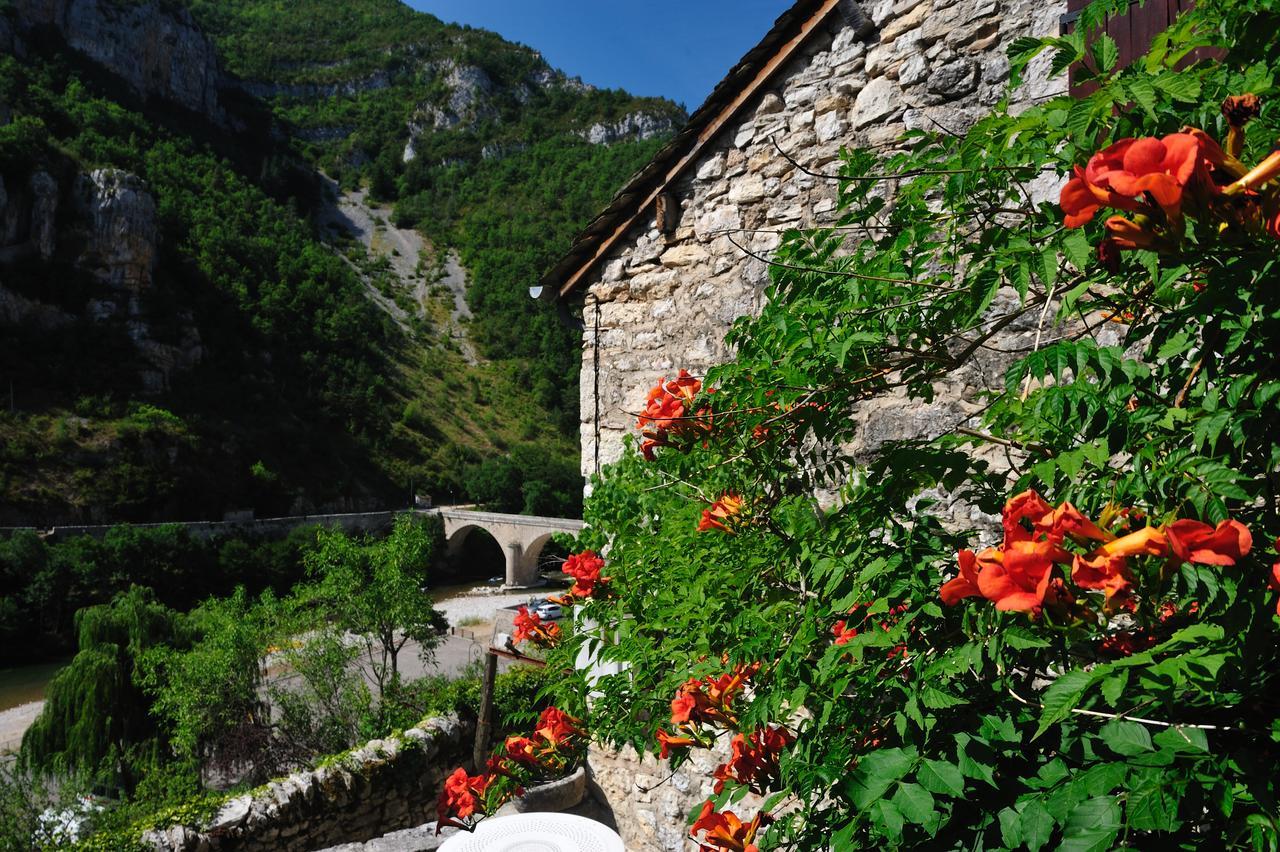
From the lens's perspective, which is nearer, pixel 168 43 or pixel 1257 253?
pixel 1257 253

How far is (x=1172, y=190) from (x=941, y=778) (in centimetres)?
86

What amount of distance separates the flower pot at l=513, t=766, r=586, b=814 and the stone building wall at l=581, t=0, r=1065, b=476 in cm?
301

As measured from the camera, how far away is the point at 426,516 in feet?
118

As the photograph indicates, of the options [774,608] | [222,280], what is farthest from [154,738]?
[222,280]

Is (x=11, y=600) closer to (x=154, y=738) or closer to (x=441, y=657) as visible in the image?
(x=441, y=657)

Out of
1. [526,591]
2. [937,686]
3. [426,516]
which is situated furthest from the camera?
[426,516]

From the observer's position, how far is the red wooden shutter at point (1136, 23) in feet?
7.30

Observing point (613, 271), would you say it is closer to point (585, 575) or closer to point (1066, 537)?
point (585, 575)

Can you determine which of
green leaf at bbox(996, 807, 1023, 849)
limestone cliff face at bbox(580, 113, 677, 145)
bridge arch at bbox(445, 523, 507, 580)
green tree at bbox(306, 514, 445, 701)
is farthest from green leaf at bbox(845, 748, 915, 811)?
limestone cliff face at bbox(580, 113, 677, 145)

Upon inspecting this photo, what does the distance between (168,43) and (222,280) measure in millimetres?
27128

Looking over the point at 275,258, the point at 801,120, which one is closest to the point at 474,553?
the point at 275,258

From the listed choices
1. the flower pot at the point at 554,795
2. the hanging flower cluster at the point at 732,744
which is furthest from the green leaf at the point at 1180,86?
the flower pot at the point at 554,795

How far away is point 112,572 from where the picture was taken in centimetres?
2377

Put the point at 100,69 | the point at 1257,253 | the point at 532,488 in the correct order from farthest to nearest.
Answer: the point at 100,69
the point at 532,488
the point at 1257,253
